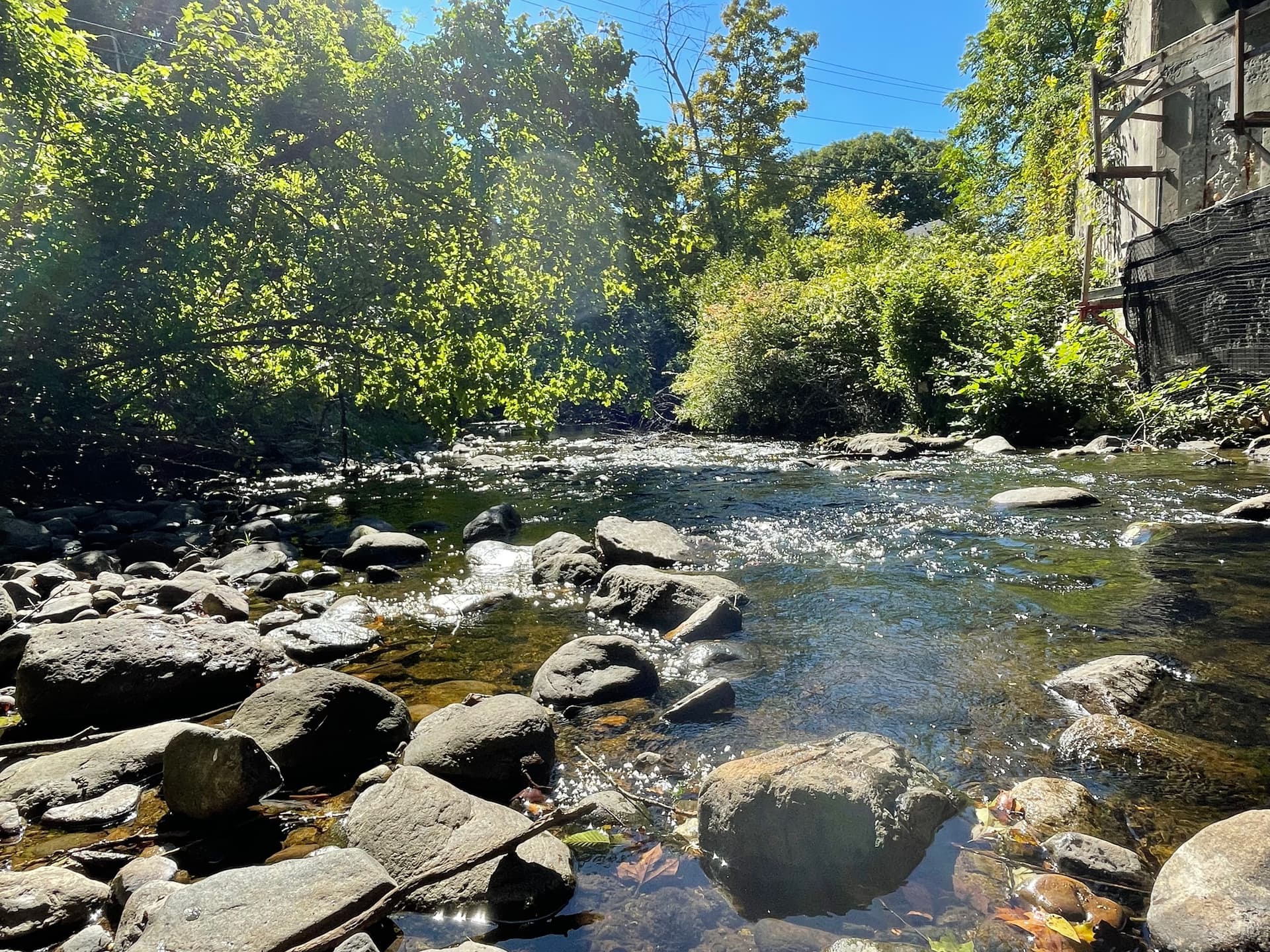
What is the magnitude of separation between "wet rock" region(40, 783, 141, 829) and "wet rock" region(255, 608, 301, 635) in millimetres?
2048

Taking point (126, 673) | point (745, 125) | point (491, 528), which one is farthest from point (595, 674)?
point (745, 125)

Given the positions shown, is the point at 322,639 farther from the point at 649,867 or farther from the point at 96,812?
the point at 649,867

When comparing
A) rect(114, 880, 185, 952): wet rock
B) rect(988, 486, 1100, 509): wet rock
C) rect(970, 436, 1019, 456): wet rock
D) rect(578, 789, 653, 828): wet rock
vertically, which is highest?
rect(970, 436, 1019, 456): wet rock

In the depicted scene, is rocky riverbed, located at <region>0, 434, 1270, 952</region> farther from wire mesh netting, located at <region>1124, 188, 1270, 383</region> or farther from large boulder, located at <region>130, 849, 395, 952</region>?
wire mesh netting, located at <region>1124, 188, 1270, 383</region>

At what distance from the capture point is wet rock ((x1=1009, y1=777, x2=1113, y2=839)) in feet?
8.21

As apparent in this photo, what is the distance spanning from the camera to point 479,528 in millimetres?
8422

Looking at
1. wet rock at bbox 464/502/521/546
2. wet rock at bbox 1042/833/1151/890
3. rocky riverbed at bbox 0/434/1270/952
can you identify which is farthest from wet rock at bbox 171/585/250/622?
wet rock at bbox 1042/833/1151/890

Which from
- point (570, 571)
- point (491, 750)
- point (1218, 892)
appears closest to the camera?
point (1218, 892)

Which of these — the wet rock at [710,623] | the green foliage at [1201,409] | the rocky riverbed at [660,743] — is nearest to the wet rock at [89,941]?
the rocky riverbed at [660,743]

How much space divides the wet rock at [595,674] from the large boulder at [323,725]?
31.3 inches

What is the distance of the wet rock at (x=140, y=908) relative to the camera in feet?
6.68

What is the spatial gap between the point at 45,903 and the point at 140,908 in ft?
1.02

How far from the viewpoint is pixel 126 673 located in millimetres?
3814

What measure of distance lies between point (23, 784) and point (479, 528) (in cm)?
550
